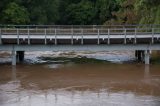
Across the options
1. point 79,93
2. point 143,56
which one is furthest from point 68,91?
point 143,56

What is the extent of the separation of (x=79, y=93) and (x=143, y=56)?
14.7m

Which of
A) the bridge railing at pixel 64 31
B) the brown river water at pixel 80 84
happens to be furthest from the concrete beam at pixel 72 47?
the brown river water at pixel 80 84

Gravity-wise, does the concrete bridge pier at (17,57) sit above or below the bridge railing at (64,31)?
below

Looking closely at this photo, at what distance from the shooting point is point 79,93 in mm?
31719

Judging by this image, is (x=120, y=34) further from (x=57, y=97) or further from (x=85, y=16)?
(x=85, y=16)

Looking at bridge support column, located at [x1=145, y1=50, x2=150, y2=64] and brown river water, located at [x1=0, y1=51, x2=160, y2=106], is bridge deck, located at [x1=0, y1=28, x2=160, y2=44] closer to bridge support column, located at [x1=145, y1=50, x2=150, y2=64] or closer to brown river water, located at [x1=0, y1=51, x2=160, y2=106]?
bridge support column, located at [x1=145, y1=50, x2=150, y2=64]

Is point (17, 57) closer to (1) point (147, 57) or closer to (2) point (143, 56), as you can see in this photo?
(2) point (143, 56)

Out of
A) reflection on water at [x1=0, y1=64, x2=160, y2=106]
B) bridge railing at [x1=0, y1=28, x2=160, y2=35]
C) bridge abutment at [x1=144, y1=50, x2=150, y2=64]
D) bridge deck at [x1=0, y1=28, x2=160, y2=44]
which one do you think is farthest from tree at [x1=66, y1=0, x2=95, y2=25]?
reflection on water at [x1=0, y1=64, x2=160, y2=106]

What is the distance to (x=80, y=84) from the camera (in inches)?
1369

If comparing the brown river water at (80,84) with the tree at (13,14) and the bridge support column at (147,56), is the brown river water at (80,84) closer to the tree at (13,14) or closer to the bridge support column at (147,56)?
the bridge support column at (147,56)

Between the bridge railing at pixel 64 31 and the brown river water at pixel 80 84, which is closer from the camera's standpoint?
the brown river water at pixel 80 84

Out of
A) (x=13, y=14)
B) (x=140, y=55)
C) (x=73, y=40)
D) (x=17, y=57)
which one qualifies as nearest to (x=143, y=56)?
(x=140, y=55)

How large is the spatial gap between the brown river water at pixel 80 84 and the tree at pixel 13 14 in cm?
2210

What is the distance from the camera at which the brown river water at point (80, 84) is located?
2934 centimetres
